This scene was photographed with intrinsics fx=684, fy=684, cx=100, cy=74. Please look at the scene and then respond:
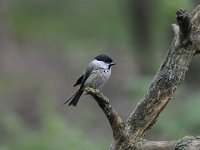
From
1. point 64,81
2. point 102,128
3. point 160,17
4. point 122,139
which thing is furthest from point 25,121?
point 122,139

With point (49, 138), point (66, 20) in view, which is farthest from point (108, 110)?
point (66, 20)

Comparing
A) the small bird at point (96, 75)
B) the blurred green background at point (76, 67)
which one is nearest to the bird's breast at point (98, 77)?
the small bird at point (96, 75)

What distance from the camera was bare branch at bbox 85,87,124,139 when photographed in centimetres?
516

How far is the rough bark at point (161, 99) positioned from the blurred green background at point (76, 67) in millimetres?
2791

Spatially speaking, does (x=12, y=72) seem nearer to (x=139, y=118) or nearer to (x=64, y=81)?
(x=64, y=81)

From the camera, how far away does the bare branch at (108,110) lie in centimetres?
516

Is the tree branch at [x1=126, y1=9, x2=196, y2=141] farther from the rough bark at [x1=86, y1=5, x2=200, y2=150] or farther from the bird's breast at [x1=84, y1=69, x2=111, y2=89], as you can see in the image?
the bird's breast at [x1=84, y1=69, x2=111, y2=89]

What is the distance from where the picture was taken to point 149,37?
14.8 m

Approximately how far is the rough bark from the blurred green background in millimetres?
2791

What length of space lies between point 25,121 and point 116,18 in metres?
5.42

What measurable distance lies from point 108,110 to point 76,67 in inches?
493

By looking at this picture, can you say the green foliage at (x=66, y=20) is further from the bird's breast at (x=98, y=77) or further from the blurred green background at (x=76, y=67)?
→ the bird's breast at (x=98, y=77)

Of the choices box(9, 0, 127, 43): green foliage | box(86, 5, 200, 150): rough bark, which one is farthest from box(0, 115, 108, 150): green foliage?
box(9, 0, 127, 43): green foliage

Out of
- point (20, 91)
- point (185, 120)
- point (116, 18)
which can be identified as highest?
point (116, 18)
